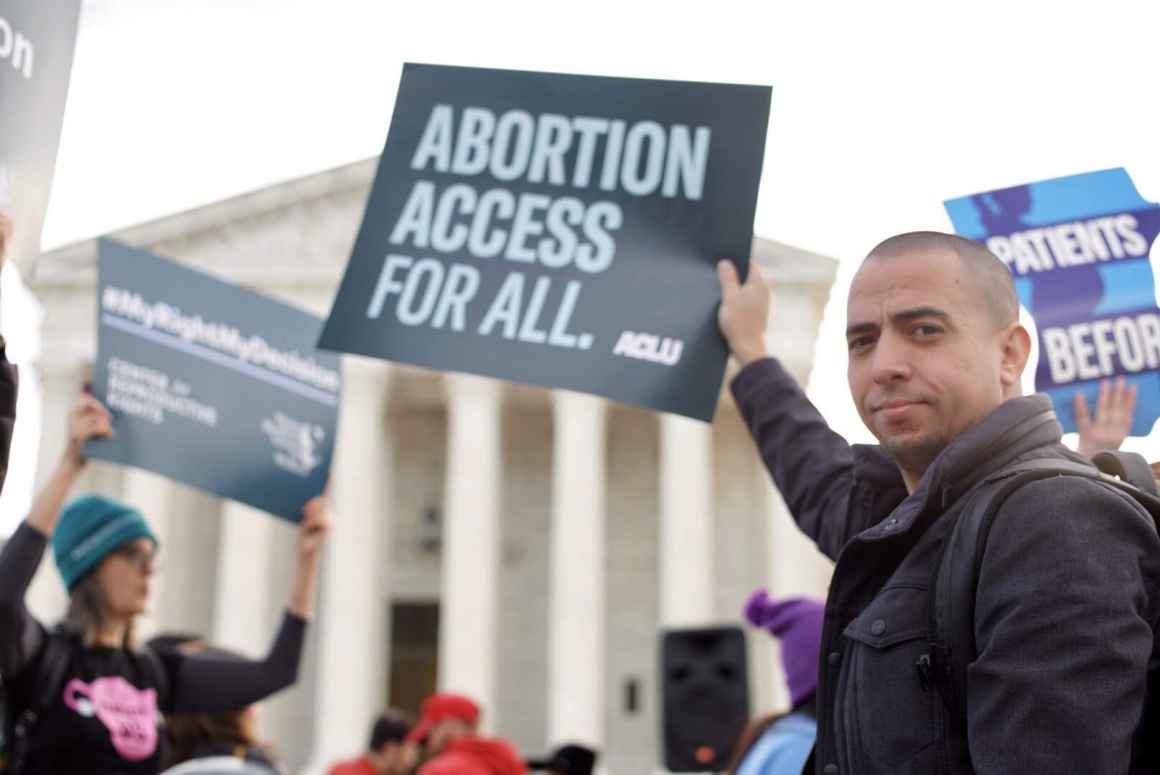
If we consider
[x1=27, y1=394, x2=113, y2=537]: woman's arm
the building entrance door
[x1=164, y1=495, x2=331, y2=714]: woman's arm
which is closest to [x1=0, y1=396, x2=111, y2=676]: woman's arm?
[x1=27, y1=394, x2=113, y2=537]: woman's arm

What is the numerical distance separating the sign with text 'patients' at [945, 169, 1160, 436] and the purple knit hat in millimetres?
1365

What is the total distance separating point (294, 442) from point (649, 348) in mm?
3818

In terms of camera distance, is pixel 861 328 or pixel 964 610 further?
pixel 861 328

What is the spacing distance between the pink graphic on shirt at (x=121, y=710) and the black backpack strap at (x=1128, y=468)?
442 centimetres

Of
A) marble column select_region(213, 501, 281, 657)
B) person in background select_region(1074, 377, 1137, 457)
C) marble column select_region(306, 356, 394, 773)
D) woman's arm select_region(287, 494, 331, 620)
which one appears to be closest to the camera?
person in background select_region(1074, 377, 1137, 457)

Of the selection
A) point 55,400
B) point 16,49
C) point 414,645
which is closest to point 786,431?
point 16,49

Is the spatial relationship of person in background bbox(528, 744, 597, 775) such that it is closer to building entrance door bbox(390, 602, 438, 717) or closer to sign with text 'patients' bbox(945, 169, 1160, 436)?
sign with text 'patients' bbox(945, 169, 1160, 436)

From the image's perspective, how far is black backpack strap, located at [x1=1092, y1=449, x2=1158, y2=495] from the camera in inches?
131

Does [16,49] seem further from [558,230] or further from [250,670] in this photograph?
[250,670]

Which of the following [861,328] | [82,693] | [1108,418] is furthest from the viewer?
[82,693]

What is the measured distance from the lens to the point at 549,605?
51156 mm

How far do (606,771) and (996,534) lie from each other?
47044 mm

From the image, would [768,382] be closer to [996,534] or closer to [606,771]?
[996,534]

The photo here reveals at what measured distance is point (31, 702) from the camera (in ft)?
20.7
